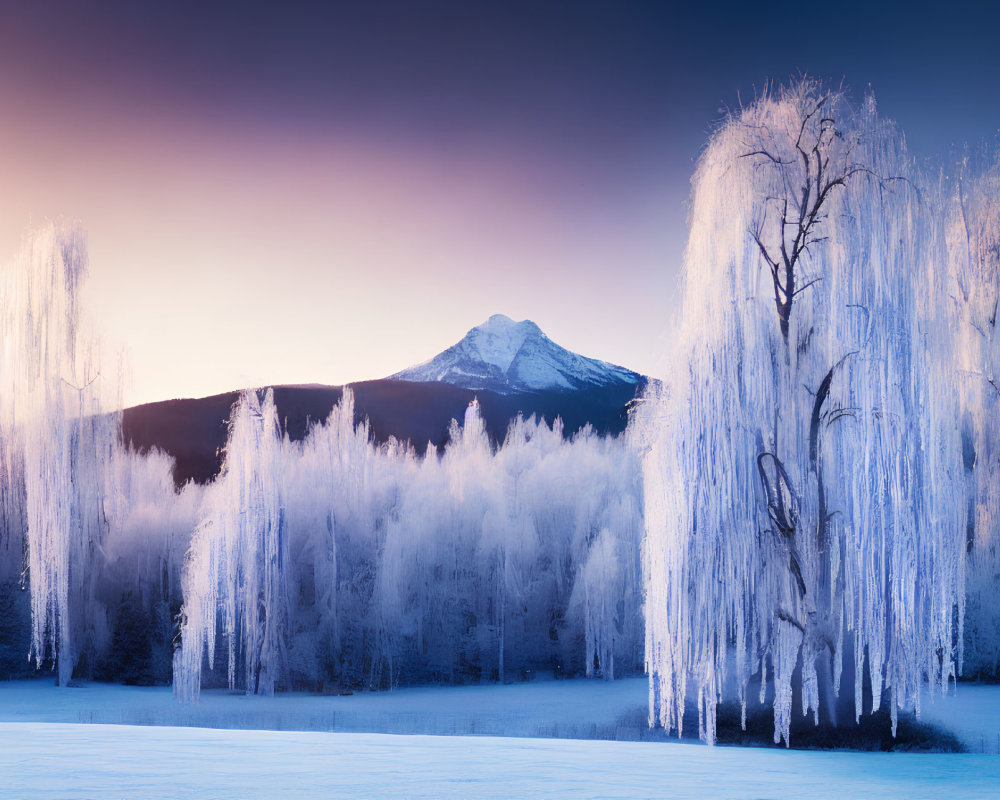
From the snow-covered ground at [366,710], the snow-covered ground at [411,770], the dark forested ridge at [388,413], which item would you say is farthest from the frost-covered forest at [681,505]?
the dark forested ridge at [388,413]

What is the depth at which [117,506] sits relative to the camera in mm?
17797

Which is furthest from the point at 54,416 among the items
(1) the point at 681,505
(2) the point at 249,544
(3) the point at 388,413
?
(3) the point at 388,413

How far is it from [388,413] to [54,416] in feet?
81.8

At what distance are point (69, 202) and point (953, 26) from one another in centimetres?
1148

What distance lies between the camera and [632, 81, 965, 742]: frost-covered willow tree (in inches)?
263

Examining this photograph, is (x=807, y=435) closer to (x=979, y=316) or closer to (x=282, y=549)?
→ (x=979, y=316)

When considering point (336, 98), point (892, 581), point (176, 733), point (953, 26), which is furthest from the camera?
point (336, 98)

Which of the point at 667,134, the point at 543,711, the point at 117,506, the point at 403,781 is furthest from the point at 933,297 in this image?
the point at 117,506

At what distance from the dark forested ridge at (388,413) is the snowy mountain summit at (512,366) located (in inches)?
23.1

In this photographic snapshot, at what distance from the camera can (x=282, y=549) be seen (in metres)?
15.9

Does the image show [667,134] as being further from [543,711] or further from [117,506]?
[117,506]

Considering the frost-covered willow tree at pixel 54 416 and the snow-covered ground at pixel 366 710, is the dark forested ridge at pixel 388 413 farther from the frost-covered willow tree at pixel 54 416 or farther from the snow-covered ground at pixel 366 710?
the snow-covered ground at pixel 366 710

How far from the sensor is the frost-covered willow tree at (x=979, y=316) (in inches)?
481

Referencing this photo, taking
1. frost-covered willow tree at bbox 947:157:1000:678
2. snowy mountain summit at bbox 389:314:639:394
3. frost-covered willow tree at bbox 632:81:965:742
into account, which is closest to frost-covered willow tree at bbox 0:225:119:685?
snowy mountain summit at bbox 389:314:639:394
